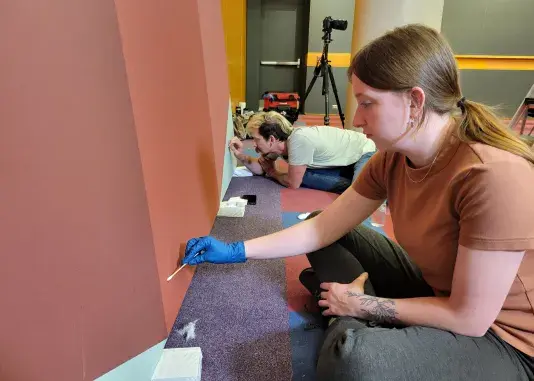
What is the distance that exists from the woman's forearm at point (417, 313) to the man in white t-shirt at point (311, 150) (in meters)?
1.68

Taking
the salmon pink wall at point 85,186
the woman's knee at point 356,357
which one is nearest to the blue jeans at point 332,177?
the salmon pink wall at point 85,186

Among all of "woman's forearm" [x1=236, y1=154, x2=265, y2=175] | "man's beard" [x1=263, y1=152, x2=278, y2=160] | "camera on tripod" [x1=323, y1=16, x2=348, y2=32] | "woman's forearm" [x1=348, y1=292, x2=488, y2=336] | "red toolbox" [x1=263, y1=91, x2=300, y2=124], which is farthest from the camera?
"red toolbox" [x1=263, y1=91, x2=300, y2=124]

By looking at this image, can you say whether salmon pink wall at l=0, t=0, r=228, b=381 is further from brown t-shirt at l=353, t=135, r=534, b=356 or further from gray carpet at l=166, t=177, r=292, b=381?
brown t-shirt at l=353, t=135, r=534, b=356

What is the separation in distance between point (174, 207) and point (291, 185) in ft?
5.45

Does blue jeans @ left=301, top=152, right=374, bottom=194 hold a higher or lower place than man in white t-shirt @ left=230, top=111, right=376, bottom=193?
lower

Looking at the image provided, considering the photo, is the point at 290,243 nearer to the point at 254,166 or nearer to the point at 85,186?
the point at 85,186

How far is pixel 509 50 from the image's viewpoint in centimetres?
588

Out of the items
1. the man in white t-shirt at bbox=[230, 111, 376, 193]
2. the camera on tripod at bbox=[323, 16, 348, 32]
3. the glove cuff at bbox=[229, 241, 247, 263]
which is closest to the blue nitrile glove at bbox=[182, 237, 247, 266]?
the glove cuff at bbox=[229, 241, 247, 263]

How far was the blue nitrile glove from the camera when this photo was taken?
3.89 ft

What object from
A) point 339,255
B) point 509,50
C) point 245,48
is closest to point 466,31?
point 509,50

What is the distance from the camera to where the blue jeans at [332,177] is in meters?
2.74

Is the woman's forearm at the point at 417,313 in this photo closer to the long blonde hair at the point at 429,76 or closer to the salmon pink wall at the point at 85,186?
the long blonde hair at the point at 429,76

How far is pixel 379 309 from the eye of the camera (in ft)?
3.07

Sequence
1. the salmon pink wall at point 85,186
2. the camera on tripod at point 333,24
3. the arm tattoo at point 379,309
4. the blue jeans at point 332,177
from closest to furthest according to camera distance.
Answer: the salmon pink wall at point 85,186 → the arm tattoo at point 379,309 → the blue jeans at point 332,177 → the camera on tripod at point 333,24
